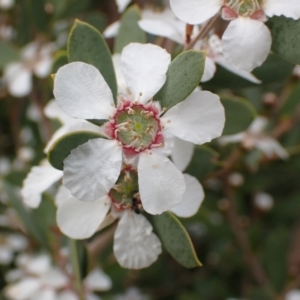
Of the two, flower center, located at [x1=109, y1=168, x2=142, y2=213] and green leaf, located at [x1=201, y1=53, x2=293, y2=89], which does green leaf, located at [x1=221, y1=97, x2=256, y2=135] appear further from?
flower center, located at [x1=109, y1=168, x2=142, y2=213]

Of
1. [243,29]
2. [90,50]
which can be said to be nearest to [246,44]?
[243,29]

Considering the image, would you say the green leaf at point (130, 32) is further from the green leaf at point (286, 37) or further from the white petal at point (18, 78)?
the white petal at point (18, 78)

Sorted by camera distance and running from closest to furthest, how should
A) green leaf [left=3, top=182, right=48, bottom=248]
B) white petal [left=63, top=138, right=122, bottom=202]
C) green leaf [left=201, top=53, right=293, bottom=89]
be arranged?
1. white petal [left=63, top=138, right=122, bottom=202]
2. green leaf [left=201, top=53, right=293, bottom=89]
3. green leaf [left=3, top=182, right=48, bottom=248]

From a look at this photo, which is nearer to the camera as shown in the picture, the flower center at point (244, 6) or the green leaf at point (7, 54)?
the flower center at point (244, 6)

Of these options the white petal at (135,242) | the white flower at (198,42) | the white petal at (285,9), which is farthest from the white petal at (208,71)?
the white petal at (135,242)

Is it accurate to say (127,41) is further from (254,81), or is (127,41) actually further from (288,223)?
(288,223)

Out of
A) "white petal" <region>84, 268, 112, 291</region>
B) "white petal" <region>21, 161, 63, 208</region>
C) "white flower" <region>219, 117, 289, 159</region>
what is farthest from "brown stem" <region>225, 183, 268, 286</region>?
"white petal" <region>21, 161, 63, 208</region>
